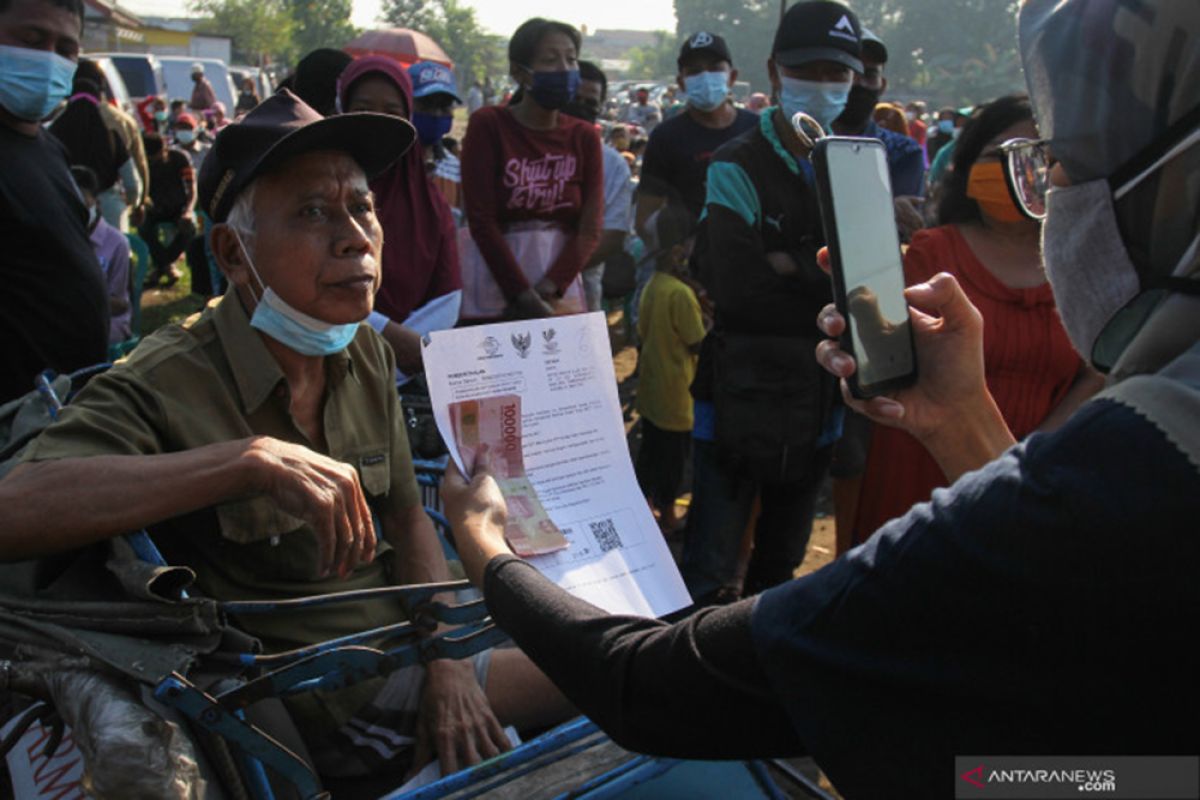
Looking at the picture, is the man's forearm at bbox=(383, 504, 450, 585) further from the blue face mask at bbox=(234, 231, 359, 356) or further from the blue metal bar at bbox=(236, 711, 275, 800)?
the blue metal bar at bbox=(236, 711, 275, 800)

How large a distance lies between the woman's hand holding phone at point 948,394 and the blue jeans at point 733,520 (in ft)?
5.44

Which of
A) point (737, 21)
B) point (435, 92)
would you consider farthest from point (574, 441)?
point (737, 21)

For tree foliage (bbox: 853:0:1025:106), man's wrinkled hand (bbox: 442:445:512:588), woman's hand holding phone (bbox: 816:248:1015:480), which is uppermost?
tree foliage (bbox: 853:0:1025:106)

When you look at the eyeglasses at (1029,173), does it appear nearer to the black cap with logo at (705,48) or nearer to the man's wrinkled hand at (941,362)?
the man's wrinkled hand at (941,362)

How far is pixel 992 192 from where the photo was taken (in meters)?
2.79

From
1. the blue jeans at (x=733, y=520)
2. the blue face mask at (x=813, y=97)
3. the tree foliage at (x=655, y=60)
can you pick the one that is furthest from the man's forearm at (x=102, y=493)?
the tree foliage at (x=655, y=60)

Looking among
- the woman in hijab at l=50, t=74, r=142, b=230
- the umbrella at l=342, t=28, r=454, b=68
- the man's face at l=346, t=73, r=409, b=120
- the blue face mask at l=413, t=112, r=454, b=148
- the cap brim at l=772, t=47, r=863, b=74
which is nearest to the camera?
the cap brim at l=772, t=47, r=863, b=74

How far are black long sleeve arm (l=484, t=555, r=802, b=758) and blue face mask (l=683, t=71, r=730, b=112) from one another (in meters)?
4.62

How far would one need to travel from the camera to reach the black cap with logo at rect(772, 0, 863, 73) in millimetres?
3299

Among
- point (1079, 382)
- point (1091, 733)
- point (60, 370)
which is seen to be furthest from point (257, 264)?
point (1079, 382)

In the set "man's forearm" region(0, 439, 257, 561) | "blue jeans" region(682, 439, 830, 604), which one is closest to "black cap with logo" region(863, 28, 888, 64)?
"blue jeans" region(682, 439, 830, 604)

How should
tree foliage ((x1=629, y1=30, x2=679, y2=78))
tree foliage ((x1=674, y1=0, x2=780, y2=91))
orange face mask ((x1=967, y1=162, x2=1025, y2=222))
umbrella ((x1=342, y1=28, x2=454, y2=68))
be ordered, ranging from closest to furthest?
orange face mask ((x1=967, y1=162, x2=1025, y2=222)), umbrella ((x1=342, y1=28, x2=454, y2=68)), tree foliage ((x1=674, y1=0, x2=780, y2=91)), tree foliage ((x1=629, y1=30, x2=679, y2=78))

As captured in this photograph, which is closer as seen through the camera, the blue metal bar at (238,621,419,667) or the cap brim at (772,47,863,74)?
the blue metal bar at (238,621,419,667)

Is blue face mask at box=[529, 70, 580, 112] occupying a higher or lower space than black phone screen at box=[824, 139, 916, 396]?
higher
